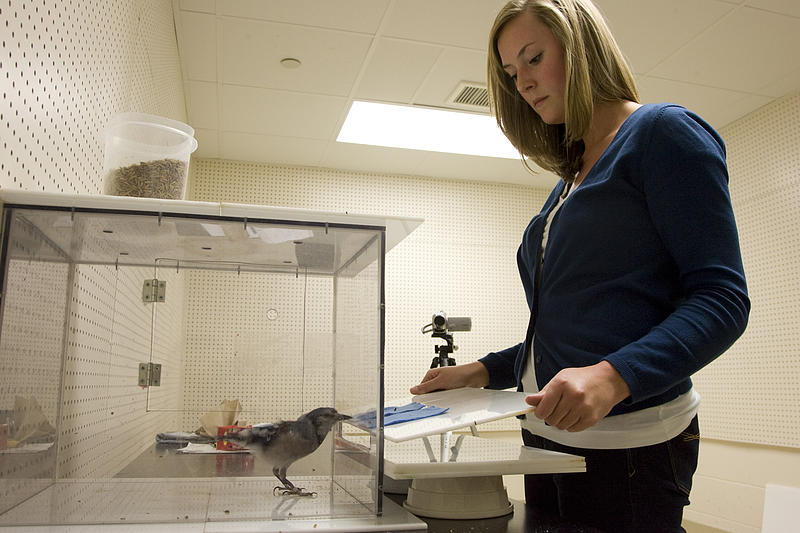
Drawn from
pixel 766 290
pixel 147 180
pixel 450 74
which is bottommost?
pixel 147 180

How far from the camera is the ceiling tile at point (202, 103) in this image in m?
3.28

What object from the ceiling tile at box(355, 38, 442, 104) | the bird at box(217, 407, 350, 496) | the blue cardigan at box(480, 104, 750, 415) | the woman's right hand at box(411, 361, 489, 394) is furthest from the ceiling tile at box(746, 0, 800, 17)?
the bird at box(217, 407, 350, 496)

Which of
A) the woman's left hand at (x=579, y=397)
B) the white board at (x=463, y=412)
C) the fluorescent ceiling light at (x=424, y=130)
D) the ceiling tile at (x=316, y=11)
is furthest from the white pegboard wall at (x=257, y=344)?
the fluorescent ceiling light at (x=424, y=130)

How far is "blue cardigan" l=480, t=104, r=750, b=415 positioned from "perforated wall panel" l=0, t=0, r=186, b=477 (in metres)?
0.57

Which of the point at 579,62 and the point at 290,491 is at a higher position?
the point at 579,62

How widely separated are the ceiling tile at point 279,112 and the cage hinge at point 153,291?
8.75ft

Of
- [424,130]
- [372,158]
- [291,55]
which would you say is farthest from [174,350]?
[372,158]

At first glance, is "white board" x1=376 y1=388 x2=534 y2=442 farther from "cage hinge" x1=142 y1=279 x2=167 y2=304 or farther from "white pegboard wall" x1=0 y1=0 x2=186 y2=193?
"white pegboard wall" x1=0 y1=0 x2=186 y2=193

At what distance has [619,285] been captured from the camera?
0.85 m

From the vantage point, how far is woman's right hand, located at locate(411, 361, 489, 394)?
1123 millimetres

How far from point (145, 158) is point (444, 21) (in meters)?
2.07

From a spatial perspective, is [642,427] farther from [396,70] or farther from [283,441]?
[396,70]

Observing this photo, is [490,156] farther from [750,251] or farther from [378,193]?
[750,251]

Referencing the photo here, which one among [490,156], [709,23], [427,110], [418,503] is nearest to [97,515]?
[418,503]
